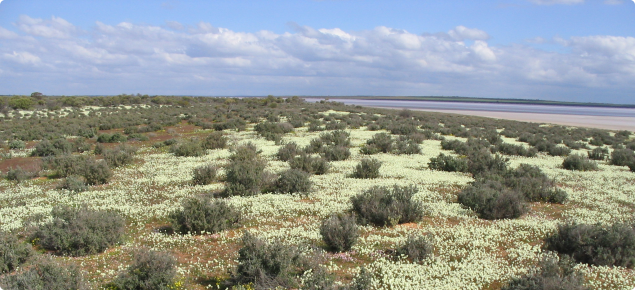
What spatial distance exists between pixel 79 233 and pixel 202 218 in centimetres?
267

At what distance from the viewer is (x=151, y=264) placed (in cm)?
630

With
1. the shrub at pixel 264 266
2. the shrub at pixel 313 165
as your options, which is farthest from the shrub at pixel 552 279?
the shrub at pixel 313 165

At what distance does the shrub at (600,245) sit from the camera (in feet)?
24.7

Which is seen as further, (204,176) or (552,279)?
(204,176)

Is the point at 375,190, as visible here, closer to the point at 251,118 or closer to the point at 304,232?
the point at 304,232

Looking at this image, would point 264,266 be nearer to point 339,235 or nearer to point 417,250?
point 339,235

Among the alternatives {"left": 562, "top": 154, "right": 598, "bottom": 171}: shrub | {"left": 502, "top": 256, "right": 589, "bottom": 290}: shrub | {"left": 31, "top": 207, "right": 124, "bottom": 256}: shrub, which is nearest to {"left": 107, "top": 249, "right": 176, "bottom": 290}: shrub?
{"left": 31, "top": 207, "right": 124, "bottom": 256}: shrub

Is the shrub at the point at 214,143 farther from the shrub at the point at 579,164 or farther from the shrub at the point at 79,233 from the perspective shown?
the shrub at the point at 579,164

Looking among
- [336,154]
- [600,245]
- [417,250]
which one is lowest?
[417,250]

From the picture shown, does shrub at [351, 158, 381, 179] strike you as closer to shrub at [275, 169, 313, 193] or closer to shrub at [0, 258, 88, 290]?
shrub at [275, 169, 313, 193]

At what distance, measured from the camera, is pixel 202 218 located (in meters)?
9.40

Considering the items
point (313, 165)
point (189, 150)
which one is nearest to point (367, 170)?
point (313, 165)

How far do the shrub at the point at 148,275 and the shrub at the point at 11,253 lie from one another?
96.8 inches

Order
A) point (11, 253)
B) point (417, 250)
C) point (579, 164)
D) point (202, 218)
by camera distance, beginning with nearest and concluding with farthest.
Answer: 1. point (11, 253)
2. point (417, 250)
3. point (202, 218)
4. point (579, 164)
